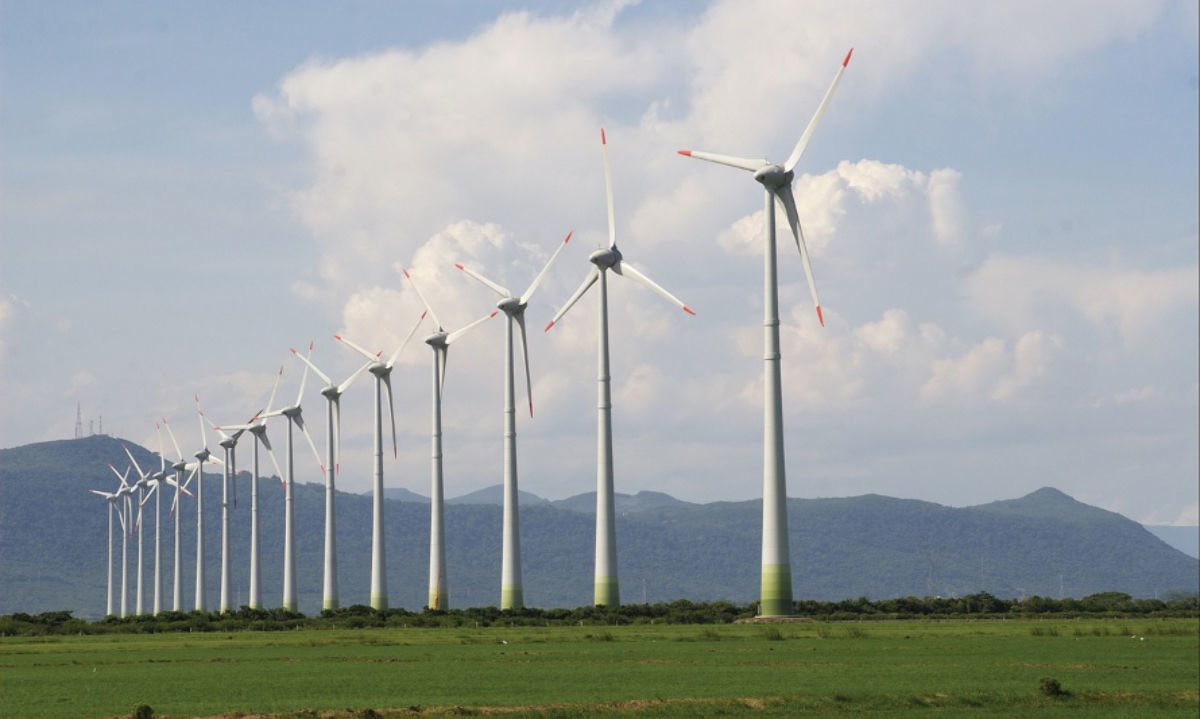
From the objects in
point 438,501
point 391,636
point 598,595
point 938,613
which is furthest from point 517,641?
→ point 438,501

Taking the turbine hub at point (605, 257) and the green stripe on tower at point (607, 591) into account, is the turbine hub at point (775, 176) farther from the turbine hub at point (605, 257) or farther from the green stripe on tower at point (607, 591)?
the green stripe on tower at point (607, 591)

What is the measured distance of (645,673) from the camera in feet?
207

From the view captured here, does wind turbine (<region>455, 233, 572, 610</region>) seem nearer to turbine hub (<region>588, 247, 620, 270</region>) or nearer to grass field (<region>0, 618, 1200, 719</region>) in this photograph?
turbine hub (<region>588, 247, 620, 270</region>)

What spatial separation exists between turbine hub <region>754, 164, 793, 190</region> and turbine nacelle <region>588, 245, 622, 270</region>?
68.7 feet

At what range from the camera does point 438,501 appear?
145000 mm

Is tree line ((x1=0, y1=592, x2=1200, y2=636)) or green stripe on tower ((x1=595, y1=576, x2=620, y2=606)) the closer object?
tree line ((x1=0, y1=592, x2=1200, y2=636))

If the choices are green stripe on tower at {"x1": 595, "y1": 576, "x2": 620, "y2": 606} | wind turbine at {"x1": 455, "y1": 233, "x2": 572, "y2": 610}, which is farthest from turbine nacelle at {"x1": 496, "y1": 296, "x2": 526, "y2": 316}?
green stripe on tower at {"x1": 595, "y1": 576, "x2": 620, "y2": 606}

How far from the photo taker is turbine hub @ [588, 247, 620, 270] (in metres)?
131

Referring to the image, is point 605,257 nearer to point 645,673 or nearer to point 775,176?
point 775,176

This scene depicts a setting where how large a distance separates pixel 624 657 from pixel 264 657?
18.4 m

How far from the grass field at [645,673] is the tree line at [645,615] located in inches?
668

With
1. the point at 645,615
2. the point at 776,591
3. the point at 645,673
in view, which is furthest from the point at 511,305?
the point at 645,673

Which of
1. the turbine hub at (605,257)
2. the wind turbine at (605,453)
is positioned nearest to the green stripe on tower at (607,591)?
the wind turbine at (605,453)

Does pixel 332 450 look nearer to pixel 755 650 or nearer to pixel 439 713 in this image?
pixel 755 650
